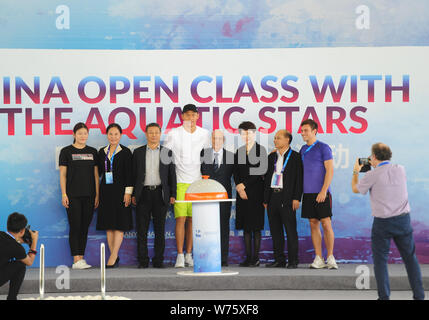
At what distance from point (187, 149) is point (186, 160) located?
13cm

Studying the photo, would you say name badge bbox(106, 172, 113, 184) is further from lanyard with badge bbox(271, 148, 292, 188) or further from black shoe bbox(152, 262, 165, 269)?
lanyard with badge bbox(271, 148, 292, 188)

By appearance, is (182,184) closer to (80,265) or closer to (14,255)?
(80,265)

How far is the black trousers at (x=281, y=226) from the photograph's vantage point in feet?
24.2

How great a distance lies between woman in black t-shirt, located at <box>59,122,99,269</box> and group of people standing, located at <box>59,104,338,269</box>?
1cm

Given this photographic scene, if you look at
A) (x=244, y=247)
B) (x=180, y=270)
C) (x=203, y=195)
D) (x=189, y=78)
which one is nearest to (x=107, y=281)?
(x=180, y=270)

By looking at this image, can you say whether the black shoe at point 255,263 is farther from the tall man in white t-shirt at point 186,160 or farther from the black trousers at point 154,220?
the black trousers at point 154,220

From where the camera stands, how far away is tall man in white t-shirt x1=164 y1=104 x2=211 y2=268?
303 inches

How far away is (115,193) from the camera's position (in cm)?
767

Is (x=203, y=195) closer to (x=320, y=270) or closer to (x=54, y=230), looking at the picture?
(x=320, y=270)

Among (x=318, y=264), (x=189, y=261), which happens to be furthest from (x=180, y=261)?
(x=318, y=264)

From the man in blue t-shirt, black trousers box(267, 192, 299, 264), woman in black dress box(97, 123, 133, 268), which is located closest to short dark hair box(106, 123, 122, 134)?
woman in black dress box(97, 123, 133, 268)
